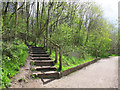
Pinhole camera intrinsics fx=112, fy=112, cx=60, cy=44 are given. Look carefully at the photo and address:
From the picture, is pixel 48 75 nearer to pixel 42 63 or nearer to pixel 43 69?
pixel 43 69

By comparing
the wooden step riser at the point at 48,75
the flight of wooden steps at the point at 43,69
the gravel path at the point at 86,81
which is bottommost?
the gravel path at the point at 86,81

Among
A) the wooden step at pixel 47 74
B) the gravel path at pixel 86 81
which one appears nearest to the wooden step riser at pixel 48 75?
the wooden step at pixel 47 74

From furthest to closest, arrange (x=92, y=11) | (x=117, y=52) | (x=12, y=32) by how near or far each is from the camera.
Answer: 1. (x=117, y=52)
2. (x=92, y=11)
3. (x=12, y=32)

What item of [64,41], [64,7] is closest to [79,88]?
[64,41]

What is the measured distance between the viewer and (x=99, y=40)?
19438mm

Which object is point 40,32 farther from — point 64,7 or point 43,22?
point 64,7

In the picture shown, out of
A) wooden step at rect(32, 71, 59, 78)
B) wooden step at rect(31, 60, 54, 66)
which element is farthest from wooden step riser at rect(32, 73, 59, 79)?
wooden step at rect(31, 60, 54, 66)

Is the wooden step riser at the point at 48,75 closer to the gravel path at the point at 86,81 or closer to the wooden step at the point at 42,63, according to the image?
the gravel path at the point at 86,81

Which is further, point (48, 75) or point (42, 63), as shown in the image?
point (42, 63)

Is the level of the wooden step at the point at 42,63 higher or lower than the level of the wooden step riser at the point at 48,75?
higher

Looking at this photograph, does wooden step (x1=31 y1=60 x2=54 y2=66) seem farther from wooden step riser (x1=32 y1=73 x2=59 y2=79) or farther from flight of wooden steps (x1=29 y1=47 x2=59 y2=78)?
wooden step riser (x1=32 y1=73 x2=59 y2=79)

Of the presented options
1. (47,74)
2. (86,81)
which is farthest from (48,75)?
(86,81)

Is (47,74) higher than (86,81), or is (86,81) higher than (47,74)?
(47,74)

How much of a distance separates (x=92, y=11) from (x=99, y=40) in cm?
510
